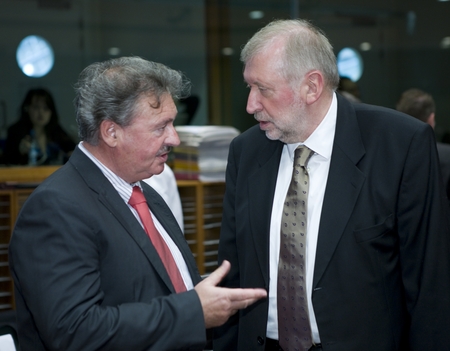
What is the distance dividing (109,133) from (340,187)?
0.72 meters

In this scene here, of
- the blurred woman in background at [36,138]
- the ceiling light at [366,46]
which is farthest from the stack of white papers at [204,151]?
the ceiling light at [366,46]

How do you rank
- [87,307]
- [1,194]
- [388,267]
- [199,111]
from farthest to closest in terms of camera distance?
[199,111], [1,194], [388,267], [87,307]

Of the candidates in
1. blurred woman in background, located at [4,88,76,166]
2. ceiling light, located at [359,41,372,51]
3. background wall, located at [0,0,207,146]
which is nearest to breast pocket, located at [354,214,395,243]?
blurred woman in background, located at [4,88,76,166]

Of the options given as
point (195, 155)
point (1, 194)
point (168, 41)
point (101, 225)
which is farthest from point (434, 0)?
point (101, 225)

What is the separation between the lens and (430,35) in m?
5.88

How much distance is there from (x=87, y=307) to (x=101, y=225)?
0.22 m

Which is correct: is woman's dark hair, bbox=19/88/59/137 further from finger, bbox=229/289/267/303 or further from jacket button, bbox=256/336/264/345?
finger, bbox=229/289/267/303

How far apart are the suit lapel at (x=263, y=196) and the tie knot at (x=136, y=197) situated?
0.40 meters

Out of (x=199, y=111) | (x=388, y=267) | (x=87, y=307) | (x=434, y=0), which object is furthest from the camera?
(x=199, y=111)

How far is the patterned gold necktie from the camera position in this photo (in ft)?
6.23

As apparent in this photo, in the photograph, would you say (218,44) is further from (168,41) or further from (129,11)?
(129,11)

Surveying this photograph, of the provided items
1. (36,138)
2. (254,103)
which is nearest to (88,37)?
(36,138)

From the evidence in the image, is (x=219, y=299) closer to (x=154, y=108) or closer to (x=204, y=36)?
(x=154, y=108)

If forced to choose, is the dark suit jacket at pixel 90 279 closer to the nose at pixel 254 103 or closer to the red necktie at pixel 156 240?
the red necktie at pixel 156 240
